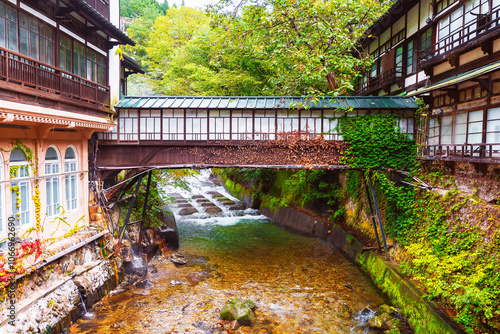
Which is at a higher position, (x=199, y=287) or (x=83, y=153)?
(x=83, y=153)

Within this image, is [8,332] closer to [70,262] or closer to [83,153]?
[70,262]

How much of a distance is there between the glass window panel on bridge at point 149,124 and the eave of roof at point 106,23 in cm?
349

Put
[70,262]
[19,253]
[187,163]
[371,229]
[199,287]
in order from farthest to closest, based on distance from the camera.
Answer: [371,229], [187,163], [199,287], [70,262], [19,253]

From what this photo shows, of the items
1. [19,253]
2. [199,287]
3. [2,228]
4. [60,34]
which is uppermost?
[60,34]

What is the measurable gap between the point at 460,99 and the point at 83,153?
1530 cm

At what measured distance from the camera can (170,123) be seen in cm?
A: 1505

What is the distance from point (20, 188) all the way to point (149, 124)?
624cm

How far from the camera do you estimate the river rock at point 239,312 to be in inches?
400

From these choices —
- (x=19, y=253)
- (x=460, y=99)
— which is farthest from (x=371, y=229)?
(x=19, y=253)

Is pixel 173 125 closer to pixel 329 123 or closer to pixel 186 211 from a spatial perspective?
pixel 329 123

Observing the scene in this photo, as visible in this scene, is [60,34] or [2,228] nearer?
[2,228]

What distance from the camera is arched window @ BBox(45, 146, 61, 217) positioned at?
11258 millimetres

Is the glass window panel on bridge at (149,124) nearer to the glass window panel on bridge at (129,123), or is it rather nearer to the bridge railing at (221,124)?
the bridge railing at (221,124)

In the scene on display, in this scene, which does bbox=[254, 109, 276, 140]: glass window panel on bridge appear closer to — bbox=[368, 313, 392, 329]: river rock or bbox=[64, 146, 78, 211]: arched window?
bbox=[64, 146, 78, 211]: arched window
